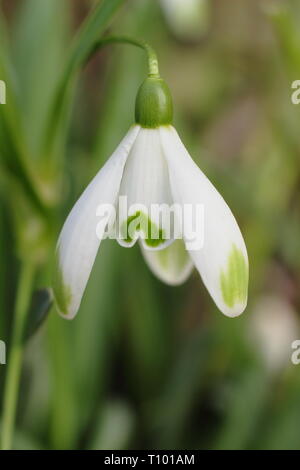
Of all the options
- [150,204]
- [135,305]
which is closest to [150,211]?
[150,204]

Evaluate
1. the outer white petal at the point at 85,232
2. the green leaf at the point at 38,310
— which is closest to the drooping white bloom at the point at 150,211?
the outer white petal at the point at 85,232

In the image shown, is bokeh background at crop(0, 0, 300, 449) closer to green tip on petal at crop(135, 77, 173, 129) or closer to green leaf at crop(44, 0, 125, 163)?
green leaf at crop(44, 0, 125, 163)

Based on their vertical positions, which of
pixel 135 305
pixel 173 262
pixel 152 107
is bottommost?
pixel 135 305

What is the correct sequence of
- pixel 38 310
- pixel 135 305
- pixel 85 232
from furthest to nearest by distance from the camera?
pixel 135 305, pixel 38 310, pixel 85 232

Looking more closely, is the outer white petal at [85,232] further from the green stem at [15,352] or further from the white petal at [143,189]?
the green stem at [15,352]

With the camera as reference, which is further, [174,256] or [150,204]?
[174,256]

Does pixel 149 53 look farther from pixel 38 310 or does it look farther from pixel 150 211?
pixel 38 310
